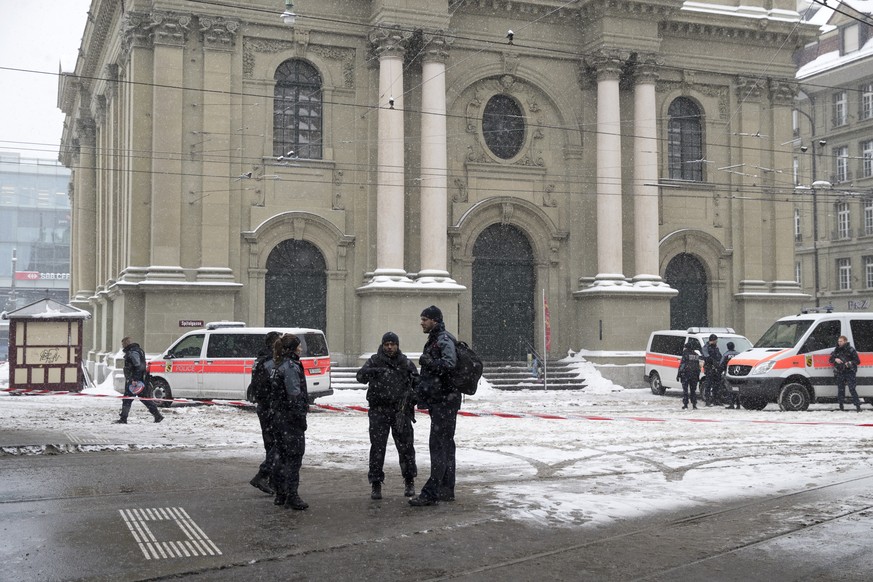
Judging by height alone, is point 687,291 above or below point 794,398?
above

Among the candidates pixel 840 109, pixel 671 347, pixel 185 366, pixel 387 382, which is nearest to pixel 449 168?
pixel 671 347

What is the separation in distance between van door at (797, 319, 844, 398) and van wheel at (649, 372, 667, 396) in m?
8.04

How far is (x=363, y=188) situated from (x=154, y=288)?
684 cm

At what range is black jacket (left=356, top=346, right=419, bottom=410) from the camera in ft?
31.9

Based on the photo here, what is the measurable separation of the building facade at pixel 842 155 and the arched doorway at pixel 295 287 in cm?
3091

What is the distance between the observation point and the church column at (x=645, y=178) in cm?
3262

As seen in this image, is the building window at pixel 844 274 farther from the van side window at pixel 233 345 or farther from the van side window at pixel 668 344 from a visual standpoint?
the van side window at pixel 233 345

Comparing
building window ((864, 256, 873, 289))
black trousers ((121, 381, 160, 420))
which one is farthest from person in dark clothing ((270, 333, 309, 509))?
building window ((864, 256, 873, 289))

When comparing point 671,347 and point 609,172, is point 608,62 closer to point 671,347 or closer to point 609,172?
point 609,172

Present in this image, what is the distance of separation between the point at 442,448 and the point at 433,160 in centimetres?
2119

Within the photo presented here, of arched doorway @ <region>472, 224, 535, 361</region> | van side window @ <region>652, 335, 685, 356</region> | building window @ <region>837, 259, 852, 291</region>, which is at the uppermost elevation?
building window @ <region>837, 259, 852, 291</region>

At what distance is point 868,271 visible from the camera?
53.3 meters

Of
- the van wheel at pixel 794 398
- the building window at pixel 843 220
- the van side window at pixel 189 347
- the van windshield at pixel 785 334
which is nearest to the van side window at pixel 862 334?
the van windshield at pixel 785 334

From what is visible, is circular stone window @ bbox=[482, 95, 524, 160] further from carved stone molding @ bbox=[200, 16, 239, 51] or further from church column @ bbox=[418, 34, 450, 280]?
carved stone molding @ bbox=[200, 16, 239, 51]
